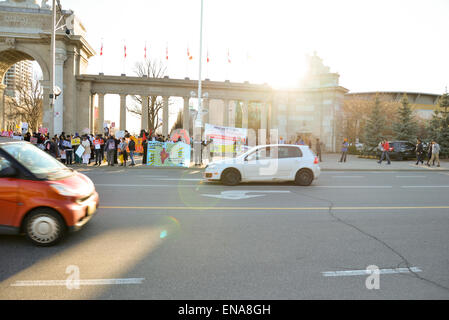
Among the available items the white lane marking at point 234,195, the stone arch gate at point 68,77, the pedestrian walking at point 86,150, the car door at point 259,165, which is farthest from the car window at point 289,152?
the stone arch gate at point 68,77

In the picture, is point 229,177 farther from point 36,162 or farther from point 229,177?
point 36,162

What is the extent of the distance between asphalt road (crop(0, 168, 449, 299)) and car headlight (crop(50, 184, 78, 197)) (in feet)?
2.63

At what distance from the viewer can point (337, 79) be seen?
133 feet

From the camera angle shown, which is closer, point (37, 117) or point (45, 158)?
point (45, 158)

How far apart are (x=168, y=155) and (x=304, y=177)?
1024cm

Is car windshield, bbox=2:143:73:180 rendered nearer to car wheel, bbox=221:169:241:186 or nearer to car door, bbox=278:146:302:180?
car wheel, bbox=221:169:241:186

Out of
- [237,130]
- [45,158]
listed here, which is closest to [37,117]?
[237,130]

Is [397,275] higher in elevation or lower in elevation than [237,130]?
lower

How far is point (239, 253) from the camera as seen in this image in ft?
16.2

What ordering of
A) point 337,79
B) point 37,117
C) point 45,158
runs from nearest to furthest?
point 45,158 → point 337,79 → point 37,117

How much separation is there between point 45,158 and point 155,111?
1902 inches

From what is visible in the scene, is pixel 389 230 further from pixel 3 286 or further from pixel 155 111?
pixel 155 111

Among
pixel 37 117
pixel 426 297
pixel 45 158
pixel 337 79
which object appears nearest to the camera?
pixel 426 297
